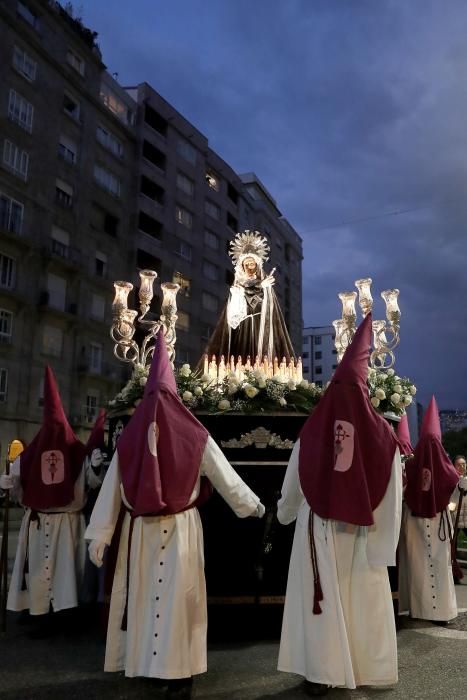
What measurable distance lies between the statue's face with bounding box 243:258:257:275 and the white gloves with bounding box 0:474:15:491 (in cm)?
454

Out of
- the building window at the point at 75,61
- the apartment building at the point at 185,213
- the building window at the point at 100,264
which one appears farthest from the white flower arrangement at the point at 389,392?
the building window at the point at 75,61

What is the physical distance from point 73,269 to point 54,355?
4.49 metres

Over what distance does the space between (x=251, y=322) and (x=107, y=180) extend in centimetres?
2793

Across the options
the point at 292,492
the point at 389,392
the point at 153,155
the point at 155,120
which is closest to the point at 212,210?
the point at 153,155

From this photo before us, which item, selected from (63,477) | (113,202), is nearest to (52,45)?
(113,202)

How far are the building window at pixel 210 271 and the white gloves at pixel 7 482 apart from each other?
3520 cm

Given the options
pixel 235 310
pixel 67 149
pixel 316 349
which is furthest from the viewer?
pixel 316 349

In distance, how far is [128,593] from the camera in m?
4.37

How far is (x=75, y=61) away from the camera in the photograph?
106 ft

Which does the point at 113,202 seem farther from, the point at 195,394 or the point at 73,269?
the point at 195,394

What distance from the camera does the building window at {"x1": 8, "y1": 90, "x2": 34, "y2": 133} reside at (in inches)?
1088

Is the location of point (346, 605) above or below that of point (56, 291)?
below

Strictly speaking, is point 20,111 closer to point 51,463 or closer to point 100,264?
point 100,264

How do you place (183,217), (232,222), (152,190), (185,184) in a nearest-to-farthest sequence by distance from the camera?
(152,190) < (183,217) < (185,184) < (232,222)
